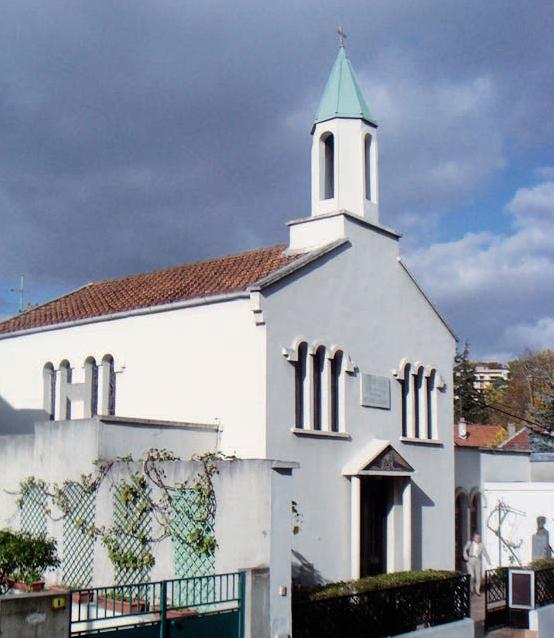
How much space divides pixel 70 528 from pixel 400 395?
33.4ft

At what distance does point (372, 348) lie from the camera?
24.8m

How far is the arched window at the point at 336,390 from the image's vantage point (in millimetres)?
23234

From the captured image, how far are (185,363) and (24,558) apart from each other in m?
6.69

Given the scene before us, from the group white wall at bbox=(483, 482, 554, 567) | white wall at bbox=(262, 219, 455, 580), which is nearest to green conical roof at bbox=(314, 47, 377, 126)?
white wall at bbox=(262, 219, 455, 580)

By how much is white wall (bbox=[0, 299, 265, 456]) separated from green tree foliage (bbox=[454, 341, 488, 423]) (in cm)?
5172

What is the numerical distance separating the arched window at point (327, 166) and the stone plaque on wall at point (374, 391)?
17.0 ft

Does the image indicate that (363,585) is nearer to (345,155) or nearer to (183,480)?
(183,480)

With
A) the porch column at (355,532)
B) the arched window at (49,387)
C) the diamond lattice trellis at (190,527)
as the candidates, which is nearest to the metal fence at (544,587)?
the porch column at (355,532)

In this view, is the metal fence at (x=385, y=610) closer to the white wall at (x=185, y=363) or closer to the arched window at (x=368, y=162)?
the white wall at (x=185, y=363)

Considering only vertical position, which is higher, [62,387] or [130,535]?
[62,387]

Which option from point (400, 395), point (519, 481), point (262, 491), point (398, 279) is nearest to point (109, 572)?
point (262, 491)

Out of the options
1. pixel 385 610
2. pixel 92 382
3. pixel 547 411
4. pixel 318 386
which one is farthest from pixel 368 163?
pixel 547 411

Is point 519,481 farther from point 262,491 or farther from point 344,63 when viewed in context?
point 262,491

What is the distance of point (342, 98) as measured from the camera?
85.5ft
